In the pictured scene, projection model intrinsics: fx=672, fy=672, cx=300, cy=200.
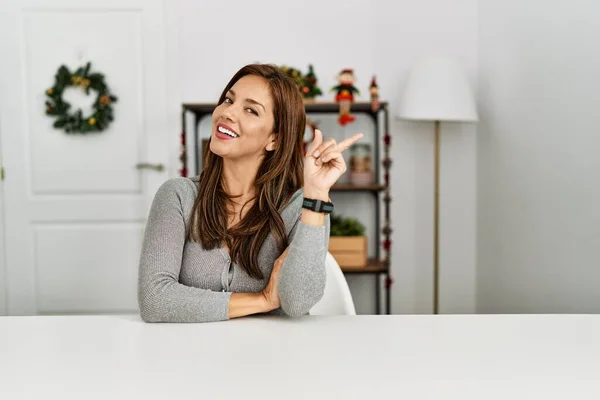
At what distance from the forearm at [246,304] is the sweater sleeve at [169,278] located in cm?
2

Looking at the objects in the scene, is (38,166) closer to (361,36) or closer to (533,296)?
(361,36)

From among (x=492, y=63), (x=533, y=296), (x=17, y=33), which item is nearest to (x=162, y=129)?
(x=17, y=33)

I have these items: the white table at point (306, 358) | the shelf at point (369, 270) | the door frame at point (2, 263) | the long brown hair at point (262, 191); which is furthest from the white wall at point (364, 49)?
the white table at point (306, 358)

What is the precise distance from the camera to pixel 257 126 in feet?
5.39

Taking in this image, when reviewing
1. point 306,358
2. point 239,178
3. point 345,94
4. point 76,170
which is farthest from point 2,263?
point 306,358

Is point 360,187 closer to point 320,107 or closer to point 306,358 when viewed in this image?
point 320,107

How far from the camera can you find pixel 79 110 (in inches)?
143

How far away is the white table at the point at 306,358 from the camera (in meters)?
0.86

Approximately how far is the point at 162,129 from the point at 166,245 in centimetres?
225

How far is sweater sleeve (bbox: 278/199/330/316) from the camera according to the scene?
4.60ft

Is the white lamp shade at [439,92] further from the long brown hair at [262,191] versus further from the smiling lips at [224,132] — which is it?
the smiling lips at [224,132]

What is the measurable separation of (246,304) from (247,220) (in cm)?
28

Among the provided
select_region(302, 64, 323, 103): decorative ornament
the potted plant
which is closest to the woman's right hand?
the potted plant

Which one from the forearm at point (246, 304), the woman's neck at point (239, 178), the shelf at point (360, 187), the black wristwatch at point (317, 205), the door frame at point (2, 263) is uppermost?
the woman's neck at point (239, 178)
